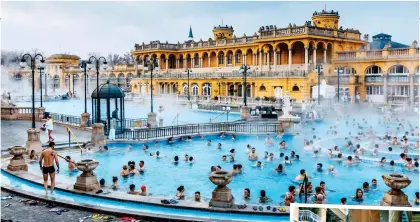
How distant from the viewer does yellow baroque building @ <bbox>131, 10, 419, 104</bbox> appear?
92.6ft

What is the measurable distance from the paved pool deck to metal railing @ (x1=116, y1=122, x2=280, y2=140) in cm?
161

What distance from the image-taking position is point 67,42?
691 inches

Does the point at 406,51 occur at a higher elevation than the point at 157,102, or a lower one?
higher

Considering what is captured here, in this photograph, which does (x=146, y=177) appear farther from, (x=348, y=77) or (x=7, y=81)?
(x=7, y=81)

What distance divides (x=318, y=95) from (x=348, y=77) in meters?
3.36

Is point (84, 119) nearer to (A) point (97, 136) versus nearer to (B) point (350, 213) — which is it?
(A) point (97, 136)

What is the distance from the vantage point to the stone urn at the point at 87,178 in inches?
337

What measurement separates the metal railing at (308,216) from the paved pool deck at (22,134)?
11954mm

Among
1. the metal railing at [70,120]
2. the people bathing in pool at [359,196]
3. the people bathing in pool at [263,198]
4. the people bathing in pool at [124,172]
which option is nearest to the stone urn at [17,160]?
the people bathing in pool at [124,172]

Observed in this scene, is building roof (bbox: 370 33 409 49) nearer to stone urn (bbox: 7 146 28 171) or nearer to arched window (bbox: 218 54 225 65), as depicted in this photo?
arched window (bbox: 218 54 225 65)

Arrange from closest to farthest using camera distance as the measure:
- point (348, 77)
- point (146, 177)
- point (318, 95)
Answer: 1. point (146, 177)
2. point (318, 95)
3. point (348, 77)

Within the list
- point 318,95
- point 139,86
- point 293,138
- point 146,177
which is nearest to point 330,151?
point 293,138

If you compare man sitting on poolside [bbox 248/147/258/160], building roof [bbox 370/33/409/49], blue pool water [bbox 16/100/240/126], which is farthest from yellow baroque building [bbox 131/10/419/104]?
man sitting on poolside [bbox 248/147/258/160]

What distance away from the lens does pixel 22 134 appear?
17.7m
